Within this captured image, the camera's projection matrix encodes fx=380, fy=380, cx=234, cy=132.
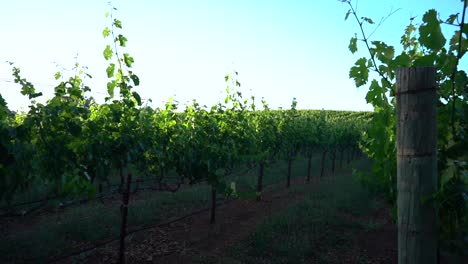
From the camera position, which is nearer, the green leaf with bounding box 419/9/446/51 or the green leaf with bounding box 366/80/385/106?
the green leaf with bounding box 419/9/446/51

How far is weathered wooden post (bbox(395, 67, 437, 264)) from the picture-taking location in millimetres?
1728

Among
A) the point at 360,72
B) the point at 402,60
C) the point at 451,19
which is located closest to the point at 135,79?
the point at 360,72

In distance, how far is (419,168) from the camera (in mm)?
1737

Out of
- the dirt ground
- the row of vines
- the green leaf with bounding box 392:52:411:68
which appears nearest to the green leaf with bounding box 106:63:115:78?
the row of vines

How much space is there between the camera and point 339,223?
8.16m

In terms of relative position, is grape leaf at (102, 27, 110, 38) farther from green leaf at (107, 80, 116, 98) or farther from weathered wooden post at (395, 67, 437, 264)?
weathered wooden post at (395, 67, 437, 264)

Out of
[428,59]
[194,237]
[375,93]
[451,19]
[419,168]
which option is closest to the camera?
[419,168]

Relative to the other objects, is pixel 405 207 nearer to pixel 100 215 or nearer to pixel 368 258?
pixel 368 258

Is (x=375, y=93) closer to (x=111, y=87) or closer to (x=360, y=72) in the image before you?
(x=360, y=72)

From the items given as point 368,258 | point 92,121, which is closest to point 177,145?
point 92,121

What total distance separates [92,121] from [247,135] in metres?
4.45

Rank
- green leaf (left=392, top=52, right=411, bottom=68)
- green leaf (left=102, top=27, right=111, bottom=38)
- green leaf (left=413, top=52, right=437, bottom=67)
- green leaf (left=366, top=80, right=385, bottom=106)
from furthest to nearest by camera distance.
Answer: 1. green leaf (left=102, top=27, right=111, bottom=38)
2. green leaf (left=366, top=80, right=385, bottom=106)
3. green leaf (left=392, top=52, right=411, bottom=68)
4. green leaf (left=413, top=52, right=437, bottom=67)

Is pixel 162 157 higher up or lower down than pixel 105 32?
lower down

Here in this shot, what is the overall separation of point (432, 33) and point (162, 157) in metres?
4.64
